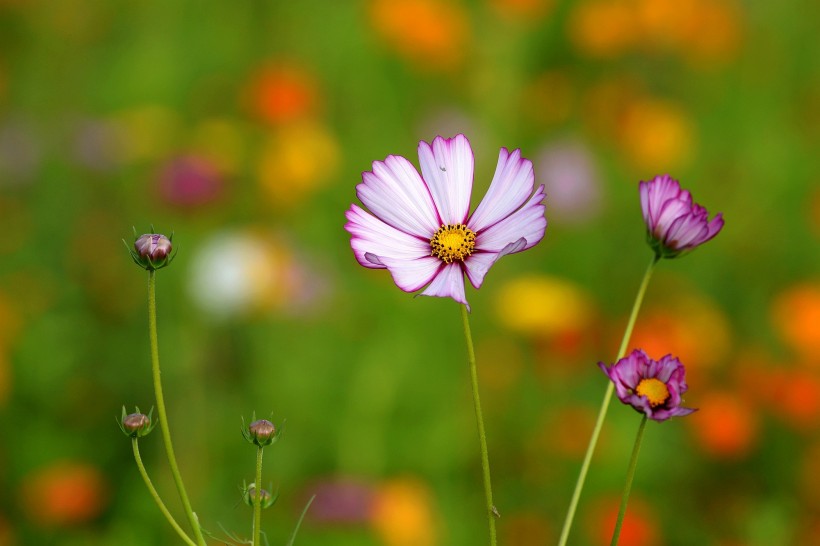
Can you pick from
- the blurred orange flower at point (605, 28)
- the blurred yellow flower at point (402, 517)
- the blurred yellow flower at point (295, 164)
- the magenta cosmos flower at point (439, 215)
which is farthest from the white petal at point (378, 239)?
the blurred orange flower at point (605, 28)

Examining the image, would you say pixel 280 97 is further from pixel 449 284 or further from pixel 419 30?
pixel 449 284

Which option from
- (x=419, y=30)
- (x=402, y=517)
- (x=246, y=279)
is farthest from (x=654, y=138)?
(x=402, y=517)

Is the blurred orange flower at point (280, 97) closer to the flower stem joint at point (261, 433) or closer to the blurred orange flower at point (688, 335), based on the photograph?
the blurred orange flower at point (688, 335)

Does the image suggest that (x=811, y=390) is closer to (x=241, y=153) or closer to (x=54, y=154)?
(x=241, y=153)

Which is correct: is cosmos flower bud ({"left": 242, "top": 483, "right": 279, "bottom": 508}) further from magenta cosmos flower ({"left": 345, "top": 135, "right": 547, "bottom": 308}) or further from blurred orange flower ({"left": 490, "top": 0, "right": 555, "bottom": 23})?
blurred orange flower ({"left": 490, "top": 0, "right": 555, "bottom": 23})


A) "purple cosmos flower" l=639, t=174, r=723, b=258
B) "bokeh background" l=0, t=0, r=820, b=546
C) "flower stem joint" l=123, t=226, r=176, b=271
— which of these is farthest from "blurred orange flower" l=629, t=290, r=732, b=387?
"flower stem joint" l=123, t=226, r=176, b=271

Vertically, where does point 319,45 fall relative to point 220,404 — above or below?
above

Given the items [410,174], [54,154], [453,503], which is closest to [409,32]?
[54,154]
